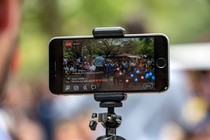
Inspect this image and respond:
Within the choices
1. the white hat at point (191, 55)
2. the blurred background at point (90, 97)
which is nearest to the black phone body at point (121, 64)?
the blurred background at point (90, 97)

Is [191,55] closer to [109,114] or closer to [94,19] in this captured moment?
[94,19]

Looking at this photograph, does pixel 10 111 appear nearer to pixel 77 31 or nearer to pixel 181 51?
pixel 77 31

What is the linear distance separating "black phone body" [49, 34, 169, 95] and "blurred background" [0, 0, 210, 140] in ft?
3.36

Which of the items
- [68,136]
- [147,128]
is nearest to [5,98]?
[68,136]

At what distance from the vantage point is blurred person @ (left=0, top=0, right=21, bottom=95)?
2455mm

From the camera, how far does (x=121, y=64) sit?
1.30 m

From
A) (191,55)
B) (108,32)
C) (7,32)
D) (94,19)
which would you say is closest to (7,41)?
(7,32)

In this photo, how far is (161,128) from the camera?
7.81ft

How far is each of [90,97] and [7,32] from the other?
0.45m

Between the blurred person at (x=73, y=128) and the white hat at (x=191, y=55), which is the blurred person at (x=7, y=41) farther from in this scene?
the white hat at (x=191, y=55)

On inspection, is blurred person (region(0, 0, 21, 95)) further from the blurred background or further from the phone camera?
the phone camera

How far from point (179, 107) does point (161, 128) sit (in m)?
0.11

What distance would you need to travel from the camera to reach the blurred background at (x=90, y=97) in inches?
93.8

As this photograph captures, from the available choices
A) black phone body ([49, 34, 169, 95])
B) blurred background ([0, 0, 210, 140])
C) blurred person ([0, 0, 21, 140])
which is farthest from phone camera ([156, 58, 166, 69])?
blurred person ([0, 0, 21, 140])
